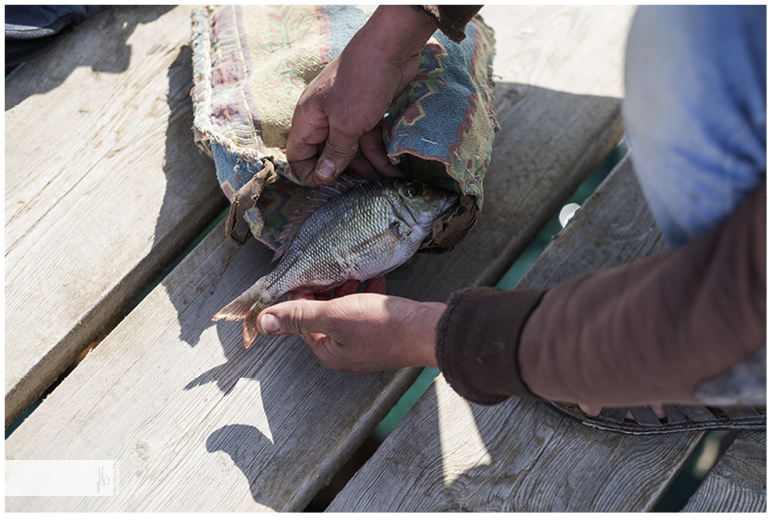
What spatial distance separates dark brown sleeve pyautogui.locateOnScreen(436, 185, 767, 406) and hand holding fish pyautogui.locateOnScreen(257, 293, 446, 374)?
0.60ft

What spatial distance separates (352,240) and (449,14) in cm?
66

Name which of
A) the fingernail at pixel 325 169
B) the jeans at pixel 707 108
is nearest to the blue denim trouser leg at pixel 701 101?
the jeans at pixel 707 108

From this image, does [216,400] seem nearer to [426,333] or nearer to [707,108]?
[426,333]

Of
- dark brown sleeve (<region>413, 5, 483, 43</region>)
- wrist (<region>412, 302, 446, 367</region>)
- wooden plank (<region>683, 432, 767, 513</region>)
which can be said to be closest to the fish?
wrist (<region>412, 302, 446, 367</region>)

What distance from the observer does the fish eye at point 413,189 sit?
1522 mm

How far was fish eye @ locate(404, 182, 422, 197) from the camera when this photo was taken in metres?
1.52

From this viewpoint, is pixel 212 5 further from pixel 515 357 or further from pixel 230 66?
pixel 515 357

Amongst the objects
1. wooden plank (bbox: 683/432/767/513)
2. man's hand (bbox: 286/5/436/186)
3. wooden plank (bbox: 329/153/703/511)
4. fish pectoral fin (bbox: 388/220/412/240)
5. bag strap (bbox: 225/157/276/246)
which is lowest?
wooden plank (bbox: 683/432/767/513)

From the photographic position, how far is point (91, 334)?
1.71m

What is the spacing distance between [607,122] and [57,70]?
88.0 inches

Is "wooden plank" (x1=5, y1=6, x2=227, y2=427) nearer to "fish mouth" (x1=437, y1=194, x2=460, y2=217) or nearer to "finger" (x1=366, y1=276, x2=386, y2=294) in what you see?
"finger" (x1=366, y1=276, x2=386, y2=294)

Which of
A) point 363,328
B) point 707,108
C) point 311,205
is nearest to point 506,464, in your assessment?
point 363,328

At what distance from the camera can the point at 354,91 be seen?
1.40m

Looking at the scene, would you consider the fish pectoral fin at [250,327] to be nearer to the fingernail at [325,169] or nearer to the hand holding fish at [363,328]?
the hand holding fish at [363,328]
